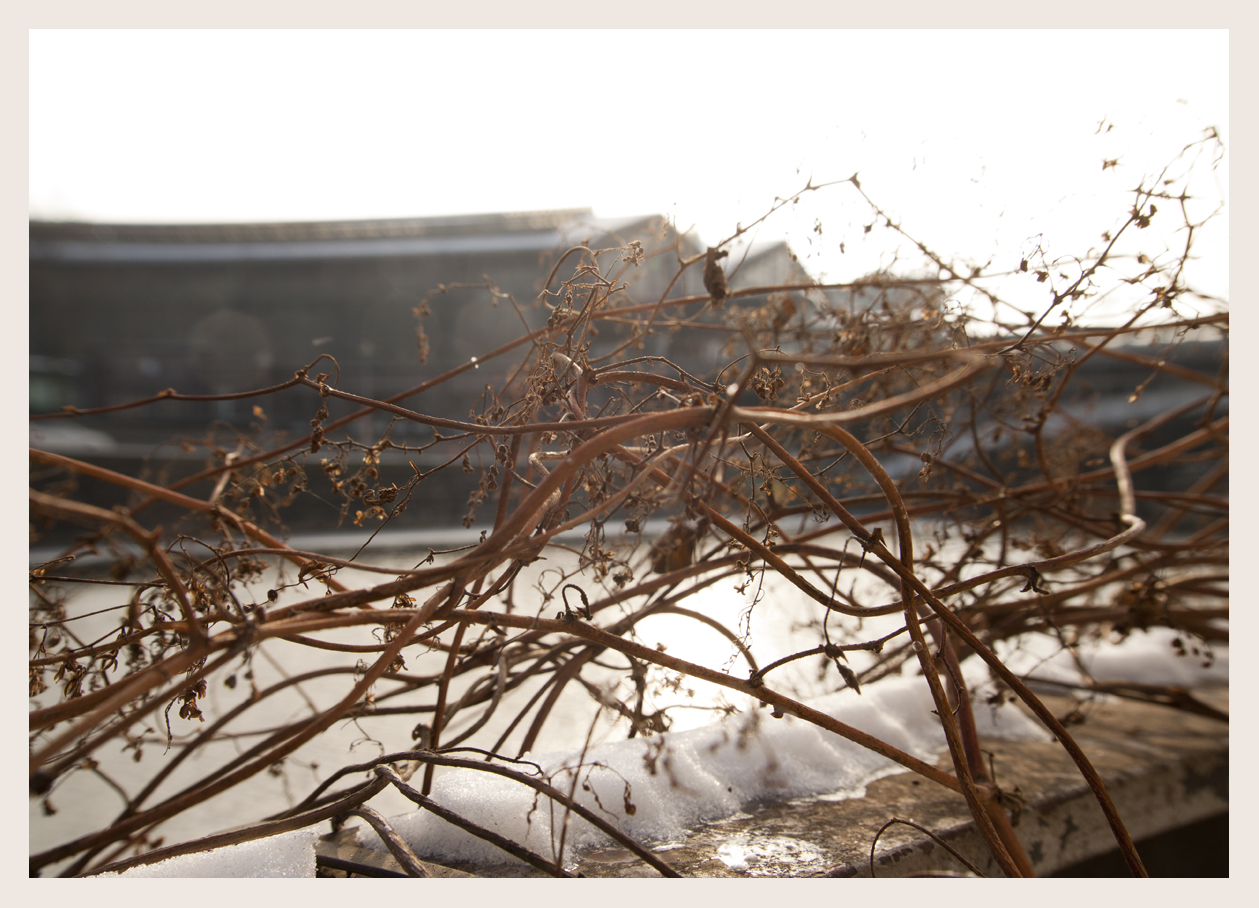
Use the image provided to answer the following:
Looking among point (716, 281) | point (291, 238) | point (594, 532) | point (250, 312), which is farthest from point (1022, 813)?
point (250, 312)

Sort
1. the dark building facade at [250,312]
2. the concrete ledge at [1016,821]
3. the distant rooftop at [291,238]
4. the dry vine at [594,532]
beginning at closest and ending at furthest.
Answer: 1. the dry vine at [594,532]
2. the concrete ledge at [1016,821]
3. the dark building facade at [250,312]
4. the distant rooftop at [291,238]

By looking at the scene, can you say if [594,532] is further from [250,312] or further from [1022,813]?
[250,312]

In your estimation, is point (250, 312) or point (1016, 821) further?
point (250, 312)

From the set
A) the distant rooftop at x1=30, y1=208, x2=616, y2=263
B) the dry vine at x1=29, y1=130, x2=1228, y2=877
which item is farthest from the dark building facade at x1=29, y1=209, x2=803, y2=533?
the dry vine at x1=29, y1=130, x2=1228, y2=877

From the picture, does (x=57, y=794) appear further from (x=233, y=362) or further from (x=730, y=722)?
(x=233, y=362)

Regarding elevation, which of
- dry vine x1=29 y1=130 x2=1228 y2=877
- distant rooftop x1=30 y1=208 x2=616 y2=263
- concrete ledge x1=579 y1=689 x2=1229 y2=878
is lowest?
concrete ledge x1=579 y1=689 x2=1229 y2=878

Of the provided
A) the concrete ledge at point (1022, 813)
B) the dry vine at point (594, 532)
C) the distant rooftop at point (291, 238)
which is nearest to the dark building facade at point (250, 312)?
the distant rooftop at point (291, 238)

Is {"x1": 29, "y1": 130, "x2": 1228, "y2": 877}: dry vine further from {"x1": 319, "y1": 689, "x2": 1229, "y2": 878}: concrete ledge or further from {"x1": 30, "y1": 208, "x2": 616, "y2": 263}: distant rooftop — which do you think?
{"x1": 30, "y1": 208, "x2": 616, "y2": 263}: distant rooftop

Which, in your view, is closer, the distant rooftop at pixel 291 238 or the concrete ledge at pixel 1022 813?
the concrete ledge at pixel 1022 813

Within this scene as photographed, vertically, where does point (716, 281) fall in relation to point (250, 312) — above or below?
below

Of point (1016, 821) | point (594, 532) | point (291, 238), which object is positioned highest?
point (291, 238)

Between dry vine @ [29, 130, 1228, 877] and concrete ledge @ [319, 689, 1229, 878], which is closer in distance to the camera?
dry vine @ [29, 130, 1228, 877]

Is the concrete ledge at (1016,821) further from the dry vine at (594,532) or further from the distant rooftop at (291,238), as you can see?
the distant rooftop at (291,238)

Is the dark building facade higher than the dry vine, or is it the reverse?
the dark building facade
